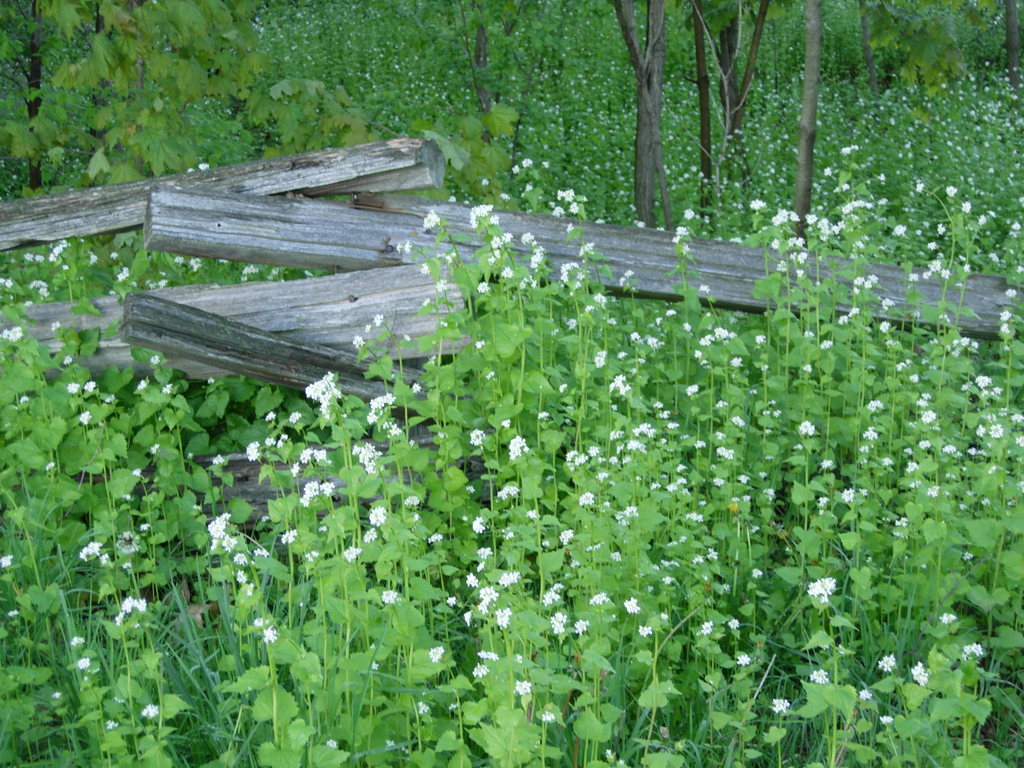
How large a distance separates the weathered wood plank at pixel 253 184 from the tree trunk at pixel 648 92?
3.39 metres

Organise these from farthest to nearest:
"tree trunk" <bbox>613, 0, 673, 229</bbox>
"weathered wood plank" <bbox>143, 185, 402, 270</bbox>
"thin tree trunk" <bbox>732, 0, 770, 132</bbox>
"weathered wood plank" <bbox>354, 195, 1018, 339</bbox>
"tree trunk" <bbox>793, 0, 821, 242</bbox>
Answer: "thin tree trunk" <bbox>732, 0, 770, 132</bbox> → "tree trunk" <bbox>613, 0, 673, 229</bbox> → "tree trunk" <bbox>793, 0, 821, 242</bbox> → "weathered wood plank" <bbox>354, 195, 1018, 339</bbox> → "weathered wood plank" <bbox>143, 185, 402, 270</bbox>

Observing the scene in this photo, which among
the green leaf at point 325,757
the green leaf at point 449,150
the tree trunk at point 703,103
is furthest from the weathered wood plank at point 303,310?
the tree trunk at point 703,103

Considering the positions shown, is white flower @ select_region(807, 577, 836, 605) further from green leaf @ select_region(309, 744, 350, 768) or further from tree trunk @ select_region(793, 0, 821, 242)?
tree trunk @ select_region(793, 0, 821, 242)

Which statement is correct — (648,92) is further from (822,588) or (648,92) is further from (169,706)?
(169,706)

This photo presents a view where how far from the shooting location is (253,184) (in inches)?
184

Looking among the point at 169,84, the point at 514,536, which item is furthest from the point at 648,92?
the point at 514,536

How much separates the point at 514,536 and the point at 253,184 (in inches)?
97.7

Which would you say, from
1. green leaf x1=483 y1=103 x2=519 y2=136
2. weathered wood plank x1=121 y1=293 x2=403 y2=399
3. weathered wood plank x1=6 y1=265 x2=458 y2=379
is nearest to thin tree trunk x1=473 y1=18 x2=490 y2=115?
green leaf x1=483 y1=103 x2=519 y2=136

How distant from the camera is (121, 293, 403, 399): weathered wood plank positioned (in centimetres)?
402

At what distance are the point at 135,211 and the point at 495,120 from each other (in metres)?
2.29

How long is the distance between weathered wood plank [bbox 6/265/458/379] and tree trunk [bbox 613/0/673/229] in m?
3.58

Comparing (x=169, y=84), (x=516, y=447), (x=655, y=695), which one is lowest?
(x=655, y=695)

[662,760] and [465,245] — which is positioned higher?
[465,245]

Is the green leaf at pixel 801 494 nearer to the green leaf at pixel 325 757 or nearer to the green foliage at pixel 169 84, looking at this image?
the green leaf at pixel 325 757
